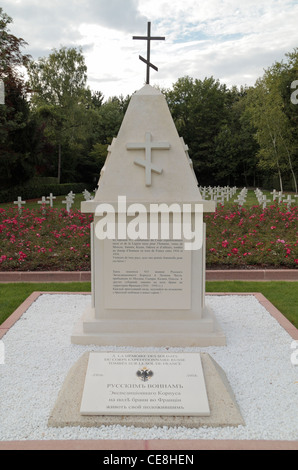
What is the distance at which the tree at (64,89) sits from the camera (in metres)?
36.9

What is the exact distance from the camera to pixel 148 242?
4.87 m

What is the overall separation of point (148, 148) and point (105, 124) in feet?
133

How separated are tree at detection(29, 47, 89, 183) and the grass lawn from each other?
30576 millimetres

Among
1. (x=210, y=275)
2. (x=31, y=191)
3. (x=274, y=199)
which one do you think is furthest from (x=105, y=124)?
(x=210, y=275)

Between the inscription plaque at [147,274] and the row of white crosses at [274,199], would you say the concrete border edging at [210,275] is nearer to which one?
the inscription plaque at [147,274]

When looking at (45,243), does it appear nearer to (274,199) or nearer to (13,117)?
(274,199)

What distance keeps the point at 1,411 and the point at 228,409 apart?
79.5 inches

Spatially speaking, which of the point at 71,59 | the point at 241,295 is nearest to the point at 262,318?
the point at 241,295

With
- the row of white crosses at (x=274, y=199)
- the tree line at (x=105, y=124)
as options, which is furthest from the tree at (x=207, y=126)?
the row of white crosses at (x=274, y=199)

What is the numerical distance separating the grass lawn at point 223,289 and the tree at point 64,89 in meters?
30.6

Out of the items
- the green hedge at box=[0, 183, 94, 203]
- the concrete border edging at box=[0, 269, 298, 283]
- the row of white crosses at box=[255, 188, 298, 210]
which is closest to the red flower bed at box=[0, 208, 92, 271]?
the concrete border edging at box=[0, 269, 298, 283]

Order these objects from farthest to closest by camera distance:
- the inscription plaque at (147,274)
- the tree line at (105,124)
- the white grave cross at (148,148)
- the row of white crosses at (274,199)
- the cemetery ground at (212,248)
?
the tree line at (105,124)
the row of white crosses at (274,199)
the cemetery ground at (212,248)
the inscription plaque at (147,274)
the white grave cross at (148,148)

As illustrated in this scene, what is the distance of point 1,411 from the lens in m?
3.58

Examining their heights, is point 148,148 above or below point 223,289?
above
